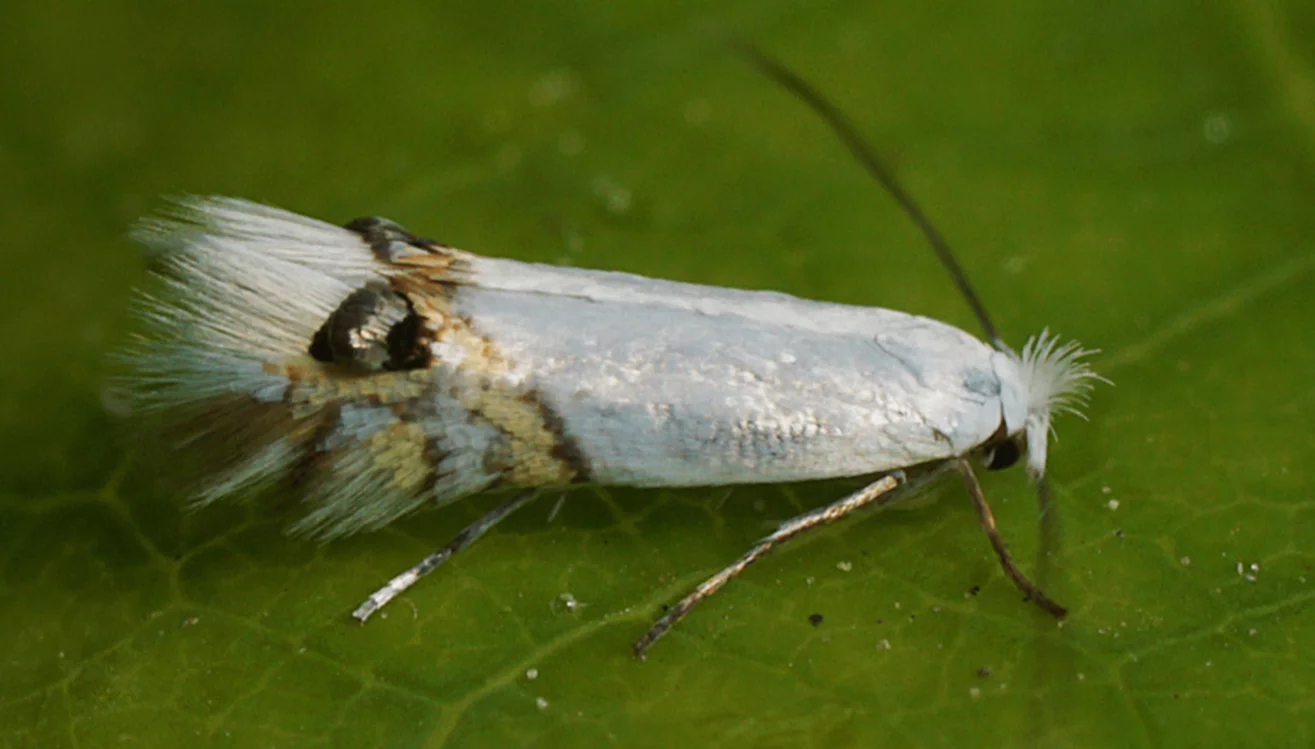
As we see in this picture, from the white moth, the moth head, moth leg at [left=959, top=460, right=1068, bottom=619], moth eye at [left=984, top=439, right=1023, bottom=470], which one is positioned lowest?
moth leg at [left=959, top=460, right=1068, bottom=619]

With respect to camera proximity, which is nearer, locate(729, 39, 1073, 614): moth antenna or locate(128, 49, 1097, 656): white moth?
locate(128, 49, 1097, 656): white moth

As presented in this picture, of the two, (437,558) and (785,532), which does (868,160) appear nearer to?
(785,532)

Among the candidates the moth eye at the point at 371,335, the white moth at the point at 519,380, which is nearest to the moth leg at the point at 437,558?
the white moth at the point at 519,380

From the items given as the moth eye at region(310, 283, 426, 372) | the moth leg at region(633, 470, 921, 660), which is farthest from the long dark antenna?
the moth eye at region(310, 283, 426, 372)

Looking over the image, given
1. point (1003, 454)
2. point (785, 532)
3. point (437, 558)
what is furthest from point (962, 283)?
point (437, 558)

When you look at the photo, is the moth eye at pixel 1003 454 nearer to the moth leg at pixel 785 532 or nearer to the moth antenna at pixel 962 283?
the moth antenna at pixel 962 283

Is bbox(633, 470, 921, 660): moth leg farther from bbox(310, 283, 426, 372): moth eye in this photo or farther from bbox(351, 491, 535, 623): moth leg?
bbox(310, 283, 426, 372): moth eye

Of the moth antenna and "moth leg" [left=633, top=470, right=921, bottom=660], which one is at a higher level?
the moth antenna
